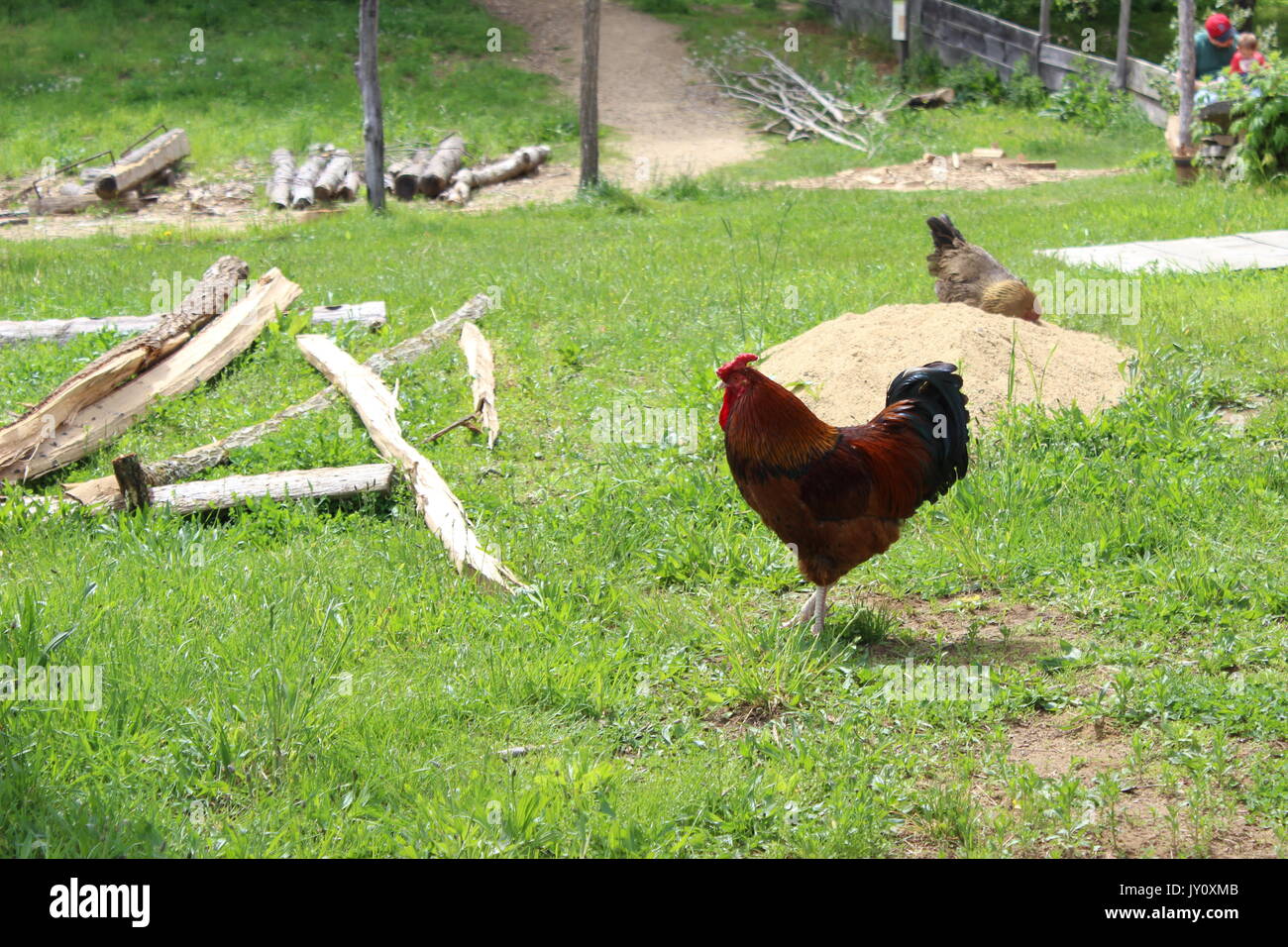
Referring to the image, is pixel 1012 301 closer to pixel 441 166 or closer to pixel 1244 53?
pixel 1244 53

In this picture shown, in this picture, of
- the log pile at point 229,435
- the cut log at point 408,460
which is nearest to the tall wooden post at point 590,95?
the log pile at point 229,435

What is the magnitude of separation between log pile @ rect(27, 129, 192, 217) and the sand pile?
47.2 ft

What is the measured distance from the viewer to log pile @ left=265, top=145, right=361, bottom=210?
18391 millimetres

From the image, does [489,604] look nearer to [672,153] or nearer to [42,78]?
[672,153]

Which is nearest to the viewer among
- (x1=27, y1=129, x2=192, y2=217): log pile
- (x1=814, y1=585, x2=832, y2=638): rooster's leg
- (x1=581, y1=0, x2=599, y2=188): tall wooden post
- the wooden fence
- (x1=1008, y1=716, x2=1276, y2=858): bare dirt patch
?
(x1=1008, y1=716, x2=1276, y2=858): bare dirt patch

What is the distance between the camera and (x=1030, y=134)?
22516 millimetres

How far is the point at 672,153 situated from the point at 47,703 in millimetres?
19971

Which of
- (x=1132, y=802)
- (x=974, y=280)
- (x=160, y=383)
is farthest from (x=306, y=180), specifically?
(x=1132, y=802)

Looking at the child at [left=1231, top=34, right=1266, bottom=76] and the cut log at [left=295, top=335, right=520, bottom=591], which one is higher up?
the child at [left=1231, top=34, right=1266, bottom=76]

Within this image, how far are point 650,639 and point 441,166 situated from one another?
53.9 ft

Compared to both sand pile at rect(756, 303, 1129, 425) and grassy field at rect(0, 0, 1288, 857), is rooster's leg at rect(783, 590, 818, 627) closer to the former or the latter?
grassy field at rect(0, 0, 1288, 857)

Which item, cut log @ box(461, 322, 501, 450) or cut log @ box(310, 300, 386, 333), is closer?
cut log @ box(461, 322, 501, 450)

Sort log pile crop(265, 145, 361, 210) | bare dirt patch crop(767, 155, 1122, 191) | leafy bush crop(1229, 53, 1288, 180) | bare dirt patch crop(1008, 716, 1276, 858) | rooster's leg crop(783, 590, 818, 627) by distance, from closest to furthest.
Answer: bare dirt patch crop(1008, 716, 1276, 858)
rooster's leg crop(783, 590, 818, 627)
leafy bush crop(1229, 53, 1288, 180)
log pile crop(265, 145, 361, 210)
bare dirt patch crop(767, 155, 1122, 191)

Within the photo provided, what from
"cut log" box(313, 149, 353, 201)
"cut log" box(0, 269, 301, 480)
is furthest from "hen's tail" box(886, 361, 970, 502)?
"cut log" box(313, 149, 353, 201)
